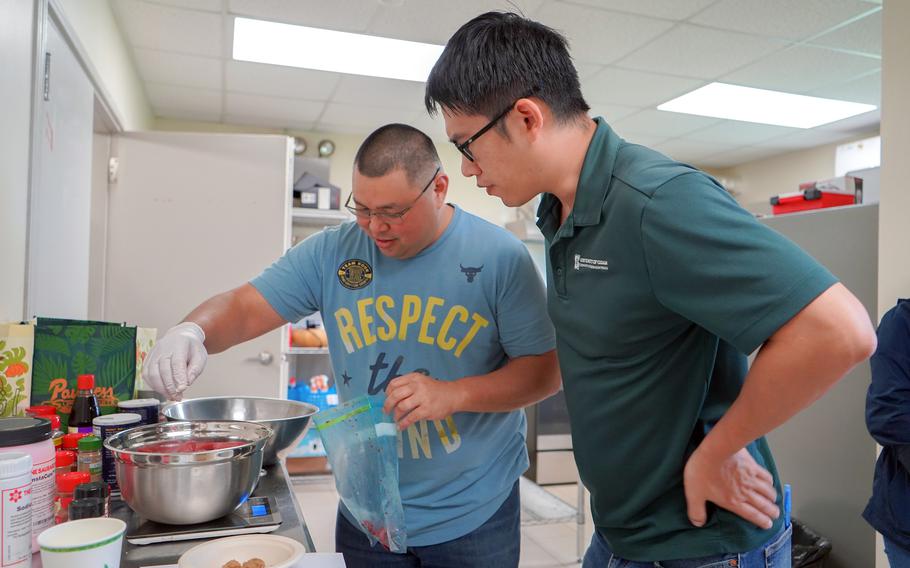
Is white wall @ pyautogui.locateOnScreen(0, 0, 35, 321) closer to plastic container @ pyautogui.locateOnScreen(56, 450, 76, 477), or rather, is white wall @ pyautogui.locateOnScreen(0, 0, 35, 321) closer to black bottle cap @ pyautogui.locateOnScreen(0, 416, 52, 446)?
plastic container @ pyautogui.locateOnScreen(56, 450, 76, 477)

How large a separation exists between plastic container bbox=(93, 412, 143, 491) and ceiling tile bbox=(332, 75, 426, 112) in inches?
136

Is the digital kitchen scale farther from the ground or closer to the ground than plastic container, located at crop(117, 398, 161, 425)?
closer to the ground

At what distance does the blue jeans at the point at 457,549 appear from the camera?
4.58 ft

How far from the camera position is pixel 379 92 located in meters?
4.65

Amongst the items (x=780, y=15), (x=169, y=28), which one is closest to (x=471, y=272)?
(x=780, y=15)

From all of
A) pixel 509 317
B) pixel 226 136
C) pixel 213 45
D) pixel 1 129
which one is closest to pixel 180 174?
pixel 226 136

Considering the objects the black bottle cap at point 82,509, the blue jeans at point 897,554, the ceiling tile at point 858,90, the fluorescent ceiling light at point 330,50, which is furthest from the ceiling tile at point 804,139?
the black bottle cap at point 82,509

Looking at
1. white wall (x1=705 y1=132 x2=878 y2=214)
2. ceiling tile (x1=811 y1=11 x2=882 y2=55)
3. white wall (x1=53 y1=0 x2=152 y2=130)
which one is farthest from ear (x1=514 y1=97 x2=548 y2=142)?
white wall (x1=705 y1=132 x2=878 y2=214)

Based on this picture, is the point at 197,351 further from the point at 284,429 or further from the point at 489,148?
the point at 489,148

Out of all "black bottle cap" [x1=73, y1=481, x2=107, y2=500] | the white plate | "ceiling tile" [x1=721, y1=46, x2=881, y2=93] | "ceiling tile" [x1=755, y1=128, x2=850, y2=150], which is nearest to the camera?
the white plate

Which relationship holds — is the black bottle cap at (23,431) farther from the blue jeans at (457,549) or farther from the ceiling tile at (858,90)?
the ceiling tile at (858,90)

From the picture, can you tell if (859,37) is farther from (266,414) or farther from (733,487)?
(266,414)

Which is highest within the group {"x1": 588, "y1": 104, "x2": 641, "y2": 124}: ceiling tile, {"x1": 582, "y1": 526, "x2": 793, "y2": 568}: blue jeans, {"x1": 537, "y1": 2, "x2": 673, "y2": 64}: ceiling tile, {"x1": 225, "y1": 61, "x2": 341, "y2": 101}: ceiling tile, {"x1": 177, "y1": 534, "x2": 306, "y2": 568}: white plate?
{"x1": 537, "y1": 2, "x2": 673, "y2": 64}: ceiling tile

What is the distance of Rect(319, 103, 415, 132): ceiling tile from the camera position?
16.6ft
